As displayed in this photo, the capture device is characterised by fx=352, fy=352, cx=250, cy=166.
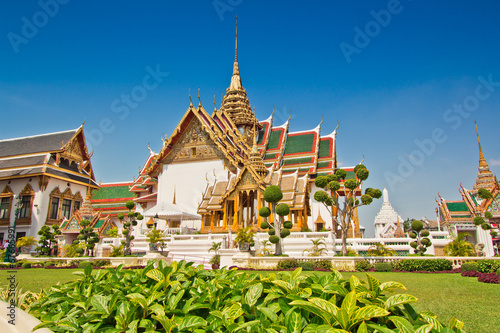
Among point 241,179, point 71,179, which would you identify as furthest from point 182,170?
point 71,179

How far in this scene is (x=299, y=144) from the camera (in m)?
27.7

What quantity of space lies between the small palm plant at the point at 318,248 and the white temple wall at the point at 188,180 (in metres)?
10.3

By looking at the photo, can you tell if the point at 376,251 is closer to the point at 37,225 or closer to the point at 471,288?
the point at 471,288

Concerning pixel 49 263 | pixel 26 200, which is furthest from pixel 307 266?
pixel 26 200

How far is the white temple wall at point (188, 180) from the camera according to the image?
23.3m

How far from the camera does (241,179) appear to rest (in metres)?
17.6

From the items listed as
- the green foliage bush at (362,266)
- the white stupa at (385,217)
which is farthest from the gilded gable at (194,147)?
the white stupa at (385,217)

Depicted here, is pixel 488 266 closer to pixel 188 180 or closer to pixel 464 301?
pixel 464 301

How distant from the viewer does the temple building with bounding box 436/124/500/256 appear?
2103cm

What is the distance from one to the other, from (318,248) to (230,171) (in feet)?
34.3

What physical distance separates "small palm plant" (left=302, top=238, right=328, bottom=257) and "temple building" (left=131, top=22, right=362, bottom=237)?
384cm

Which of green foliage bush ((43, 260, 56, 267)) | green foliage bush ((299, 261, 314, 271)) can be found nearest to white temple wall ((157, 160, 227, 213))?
green foliage bush ((43, 260, 56, 267))

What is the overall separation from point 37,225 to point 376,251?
75.7ft

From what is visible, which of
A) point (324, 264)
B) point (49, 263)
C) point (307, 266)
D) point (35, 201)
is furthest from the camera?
point (35, 201)
